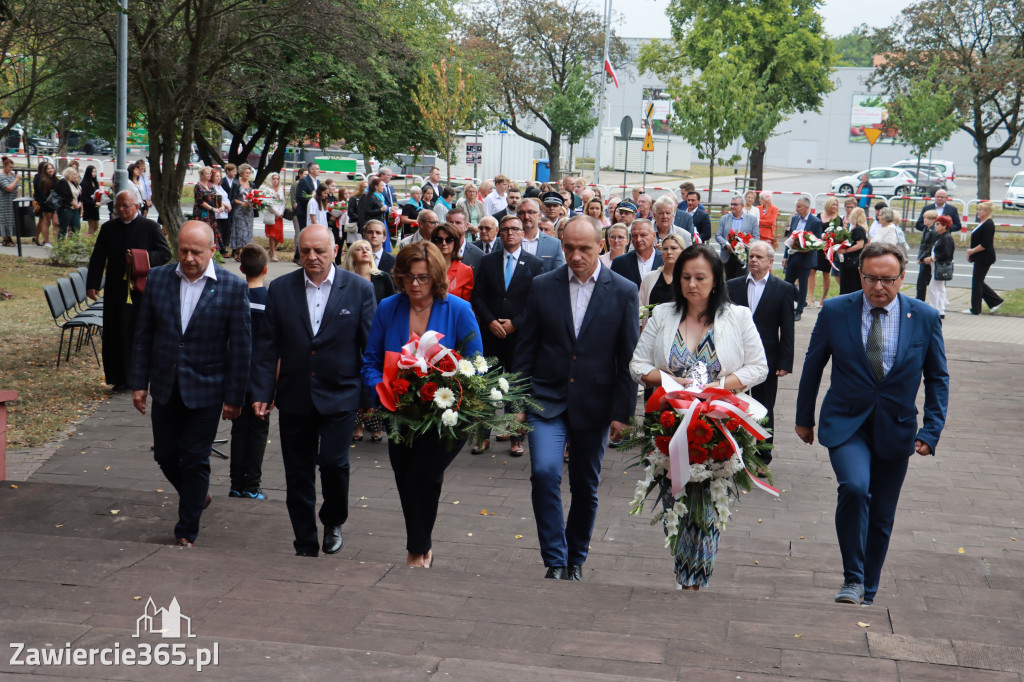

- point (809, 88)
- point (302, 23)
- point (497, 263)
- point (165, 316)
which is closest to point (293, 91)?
point (302, 23)

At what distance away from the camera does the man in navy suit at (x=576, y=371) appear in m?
5.81

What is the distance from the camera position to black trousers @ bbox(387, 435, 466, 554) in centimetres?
566

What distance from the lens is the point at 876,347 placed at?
5637 mm

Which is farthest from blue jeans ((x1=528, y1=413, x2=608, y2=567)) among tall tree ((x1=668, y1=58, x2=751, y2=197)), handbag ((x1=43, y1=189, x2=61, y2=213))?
tall tree ((x1=668, y1=58, x2=751, y2=197))

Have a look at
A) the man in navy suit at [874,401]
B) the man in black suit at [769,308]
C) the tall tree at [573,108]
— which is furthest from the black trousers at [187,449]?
the tall tree at [573,108]

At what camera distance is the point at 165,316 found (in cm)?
618

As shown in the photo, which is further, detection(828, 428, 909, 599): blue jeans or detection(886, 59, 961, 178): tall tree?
detection(886, 59, 961, 178): tall tree

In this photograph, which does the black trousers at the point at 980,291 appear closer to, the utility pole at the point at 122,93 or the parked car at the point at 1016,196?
the utility pole at the point at 122,93

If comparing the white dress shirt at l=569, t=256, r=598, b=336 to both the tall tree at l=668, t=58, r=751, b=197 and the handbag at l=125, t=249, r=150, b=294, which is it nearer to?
the handbag at l=125, t=249, r=150, b=294

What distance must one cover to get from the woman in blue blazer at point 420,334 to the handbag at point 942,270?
13775 mm

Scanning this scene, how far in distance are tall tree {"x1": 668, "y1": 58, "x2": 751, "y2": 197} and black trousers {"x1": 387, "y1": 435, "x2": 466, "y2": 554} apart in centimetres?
2815

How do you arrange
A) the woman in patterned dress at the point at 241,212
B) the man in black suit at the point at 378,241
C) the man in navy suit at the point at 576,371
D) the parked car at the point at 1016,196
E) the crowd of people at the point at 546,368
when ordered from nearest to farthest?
1. the crowd of people at the point at 546,368
2. the man in navy suit at the point at 576,371
3. the man in black suit at the point at 378,241
4. the woman in patterned dress at the point at 241,212
5. the parked car at the point at 1016,196

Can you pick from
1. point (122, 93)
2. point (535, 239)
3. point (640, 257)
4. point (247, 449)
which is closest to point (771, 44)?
point (122, 93)

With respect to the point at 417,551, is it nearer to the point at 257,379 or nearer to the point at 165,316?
the point at 257,379
